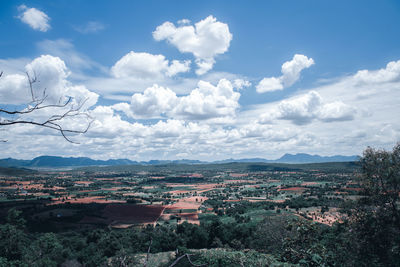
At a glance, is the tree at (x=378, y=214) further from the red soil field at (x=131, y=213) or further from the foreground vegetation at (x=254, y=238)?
the red soil field at (x=131, y=213)

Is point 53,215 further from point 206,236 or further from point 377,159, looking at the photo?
point 377,159

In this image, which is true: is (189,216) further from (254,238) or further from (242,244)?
(254,238)

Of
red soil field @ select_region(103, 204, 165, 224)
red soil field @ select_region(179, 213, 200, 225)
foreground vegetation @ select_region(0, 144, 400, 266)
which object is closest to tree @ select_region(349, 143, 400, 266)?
foreground vegetation @ select_region(0, 144, 400, 266)

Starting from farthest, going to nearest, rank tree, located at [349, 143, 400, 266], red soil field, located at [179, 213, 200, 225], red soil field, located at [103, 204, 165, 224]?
red soil field, located at [103, 204, 165, 224] → red soil field, located at [179, 213, 200, 225] → tree, located at [349, 143, 400, 266]

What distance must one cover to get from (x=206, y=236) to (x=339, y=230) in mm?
25890

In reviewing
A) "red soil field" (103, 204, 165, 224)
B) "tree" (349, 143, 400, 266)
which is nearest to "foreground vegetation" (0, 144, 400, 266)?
"tree" (349, 143, 400, 266)

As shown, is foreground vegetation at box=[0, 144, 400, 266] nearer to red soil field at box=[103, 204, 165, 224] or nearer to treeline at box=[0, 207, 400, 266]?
treeline at box=[0, 207, 400, 266]

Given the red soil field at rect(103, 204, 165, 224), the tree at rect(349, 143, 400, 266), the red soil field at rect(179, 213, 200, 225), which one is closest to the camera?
the tree at rect(349, 143, 400, 266)

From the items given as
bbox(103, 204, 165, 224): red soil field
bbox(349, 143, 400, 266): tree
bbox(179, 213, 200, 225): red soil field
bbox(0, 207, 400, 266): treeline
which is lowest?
bbox(179, 213, 200, 225): red soil field

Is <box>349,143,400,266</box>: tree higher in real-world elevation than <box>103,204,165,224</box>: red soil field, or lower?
higher

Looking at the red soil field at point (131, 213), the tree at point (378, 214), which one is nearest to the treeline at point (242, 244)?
the tree at point (378, 214)

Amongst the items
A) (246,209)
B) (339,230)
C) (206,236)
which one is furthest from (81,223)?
(339,230)

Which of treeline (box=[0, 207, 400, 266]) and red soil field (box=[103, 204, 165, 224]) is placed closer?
treeline (box=[0, 207, 400, 266])

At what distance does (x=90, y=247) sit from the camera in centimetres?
4962
